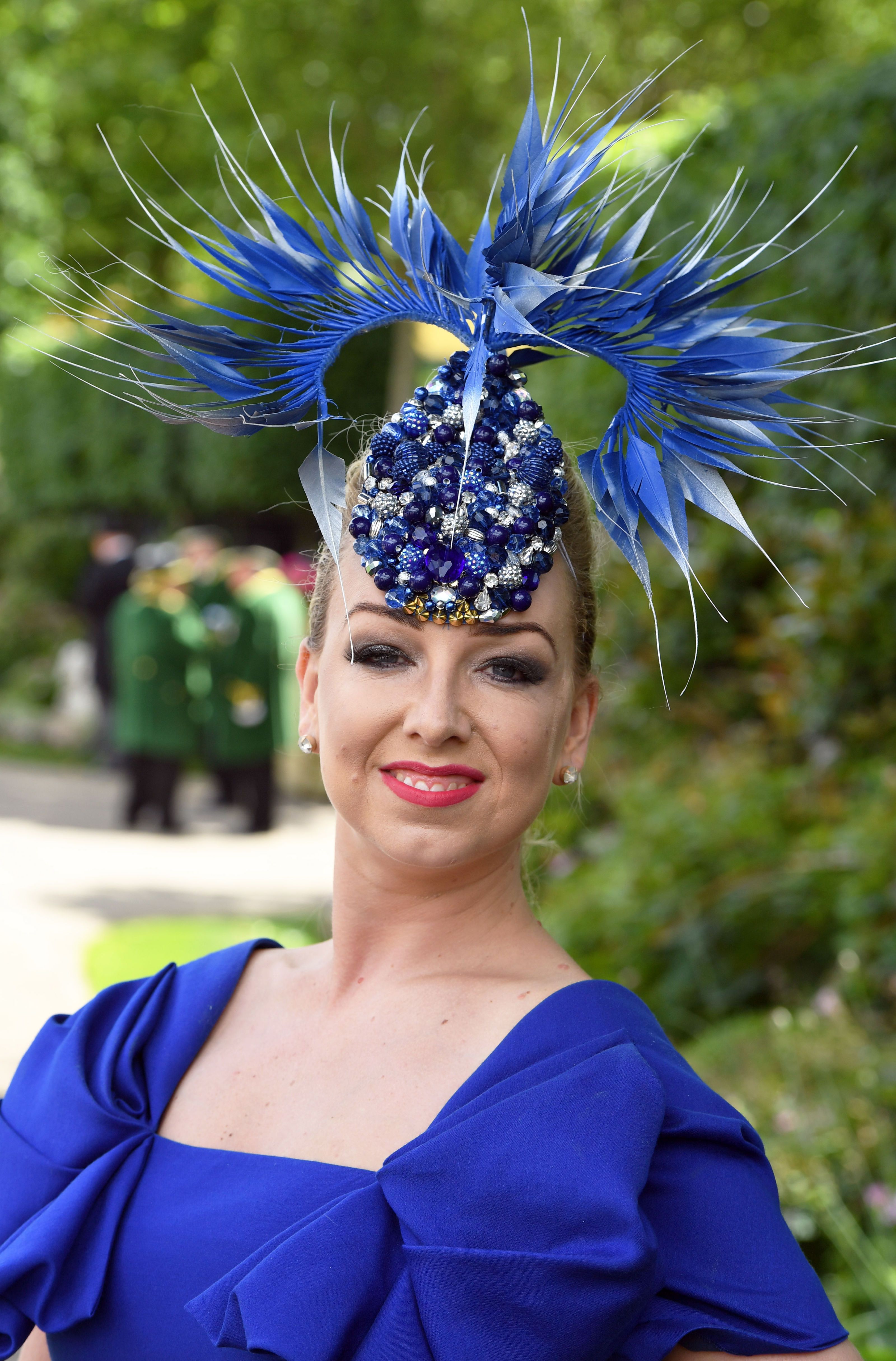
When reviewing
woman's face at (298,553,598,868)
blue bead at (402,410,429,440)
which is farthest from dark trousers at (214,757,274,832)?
blue bead at (402,410,429,440)

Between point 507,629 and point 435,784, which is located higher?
point 507,629

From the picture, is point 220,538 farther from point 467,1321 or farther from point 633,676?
point 467,1321

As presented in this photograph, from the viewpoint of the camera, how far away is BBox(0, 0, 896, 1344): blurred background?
4453 mm

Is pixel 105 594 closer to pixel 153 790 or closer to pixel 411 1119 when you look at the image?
pixel 153 790

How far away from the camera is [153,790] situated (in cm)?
1216

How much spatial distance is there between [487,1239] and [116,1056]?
0.77 metres

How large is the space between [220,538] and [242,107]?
512cm

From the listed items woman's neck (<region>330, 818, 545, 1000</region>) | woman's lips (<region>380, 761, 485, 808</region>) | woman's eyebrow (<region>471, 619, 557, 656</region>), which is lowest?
woman's neck (<region>330, 818, 545, 1000</region>)

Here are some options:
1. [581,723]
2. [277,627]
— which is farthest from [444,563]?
[277,627]

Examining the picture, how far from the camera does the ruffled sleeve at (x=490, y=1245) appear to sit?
4.88 ft

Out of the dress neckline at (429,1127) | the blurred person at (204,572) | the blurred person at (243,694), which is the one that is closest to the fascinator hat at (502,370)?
the dress neckline at (429,1127)

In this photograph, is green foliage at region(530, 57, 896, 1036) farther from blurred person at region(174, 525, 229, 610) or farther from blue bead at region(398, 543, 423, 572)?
blurred person at region(174, 525, 229, 610)

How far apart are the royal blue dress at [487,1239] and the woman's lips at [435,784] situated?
30 centimetres

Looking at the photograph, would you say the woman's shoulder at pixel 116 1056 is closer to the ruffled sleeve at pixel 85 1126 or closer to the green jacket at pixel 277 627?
the ruffled sleeve at pixel 85 1126
